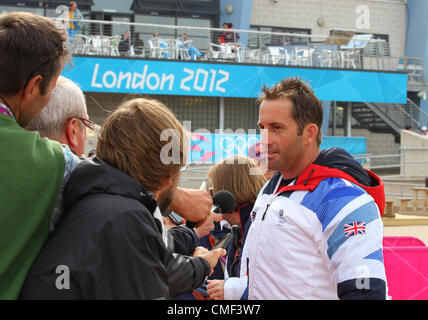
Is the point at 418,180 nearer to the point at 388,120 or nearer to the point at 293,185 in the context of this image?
the point at 388,120

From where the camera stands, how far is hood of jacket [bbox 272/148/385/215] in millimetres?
2129

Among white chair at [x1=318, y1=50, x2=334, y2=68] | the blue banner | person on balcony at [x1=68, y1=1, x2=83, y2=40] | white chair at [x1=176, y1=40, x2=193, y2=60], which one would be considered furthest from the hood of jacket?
white chair at [x1=318, y1=50, x2=334, y2=68]

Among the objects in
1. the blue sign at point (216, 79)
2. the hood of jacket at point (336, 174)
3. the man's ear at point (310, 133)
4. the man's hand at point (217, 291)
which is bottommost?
the man's hand at point (217, 291)

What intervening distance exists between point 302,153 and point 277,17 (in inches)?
807

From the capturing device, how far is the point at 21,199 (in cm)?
131

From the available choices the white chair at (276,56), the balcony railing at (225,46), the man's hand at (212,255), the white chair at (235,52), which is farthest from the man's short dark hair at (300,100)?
the white chair at (276,56)

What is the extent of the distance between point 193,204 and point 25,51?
3.02ft

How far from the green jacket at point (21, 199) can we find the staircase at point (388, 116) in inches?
756

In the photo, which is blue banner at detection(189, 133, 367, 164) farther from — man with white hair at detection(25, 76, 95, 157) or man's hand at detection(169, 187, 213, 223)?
man with white hair at detection(25, 76, 95, 157)

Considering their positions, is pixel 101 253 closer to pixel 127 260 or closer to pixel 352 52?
pixel 127 260

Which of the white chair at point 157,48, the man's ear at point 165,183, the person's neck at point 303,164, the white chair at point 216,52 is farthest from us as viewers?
the white chair at point 216,52

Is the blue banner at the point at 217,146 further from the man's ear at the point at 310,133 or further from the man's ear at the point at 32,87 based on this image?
the man's ear at the point at 32,87

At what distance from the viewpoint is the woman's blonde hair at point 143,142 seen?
1.48m

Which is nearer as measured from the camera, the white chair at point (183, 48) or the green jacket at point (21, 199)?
the green jacket at point (21, 199)
